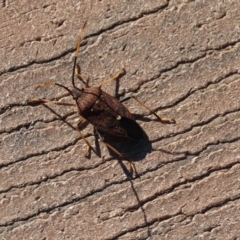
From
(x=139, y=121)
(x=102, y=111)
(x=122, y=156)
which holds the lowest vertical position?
(x=122, y=156)

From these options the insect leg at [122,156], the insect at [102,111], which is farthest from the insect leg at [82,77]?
the insect leg at [122,156]

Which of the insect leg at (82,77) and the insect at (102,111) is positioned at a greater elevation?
the insect leg at (82,77)

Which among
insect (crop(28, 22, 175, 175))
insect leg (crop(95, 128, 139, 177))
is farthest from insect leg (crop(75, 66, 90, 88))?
insect leg (crop(95, 128, 139, 177))

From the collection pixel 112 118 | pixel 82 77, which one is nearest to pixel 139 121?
pixel 112 118

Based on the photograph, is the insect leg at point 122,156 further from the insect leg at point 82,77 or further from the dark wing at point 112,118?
the insect leg at point 82,77

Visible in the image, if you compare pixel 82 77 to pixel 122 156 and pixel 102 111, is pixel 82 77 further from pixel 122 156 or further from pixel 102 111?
pixel 122 156

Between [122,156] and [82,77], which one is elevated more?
[82,77]
